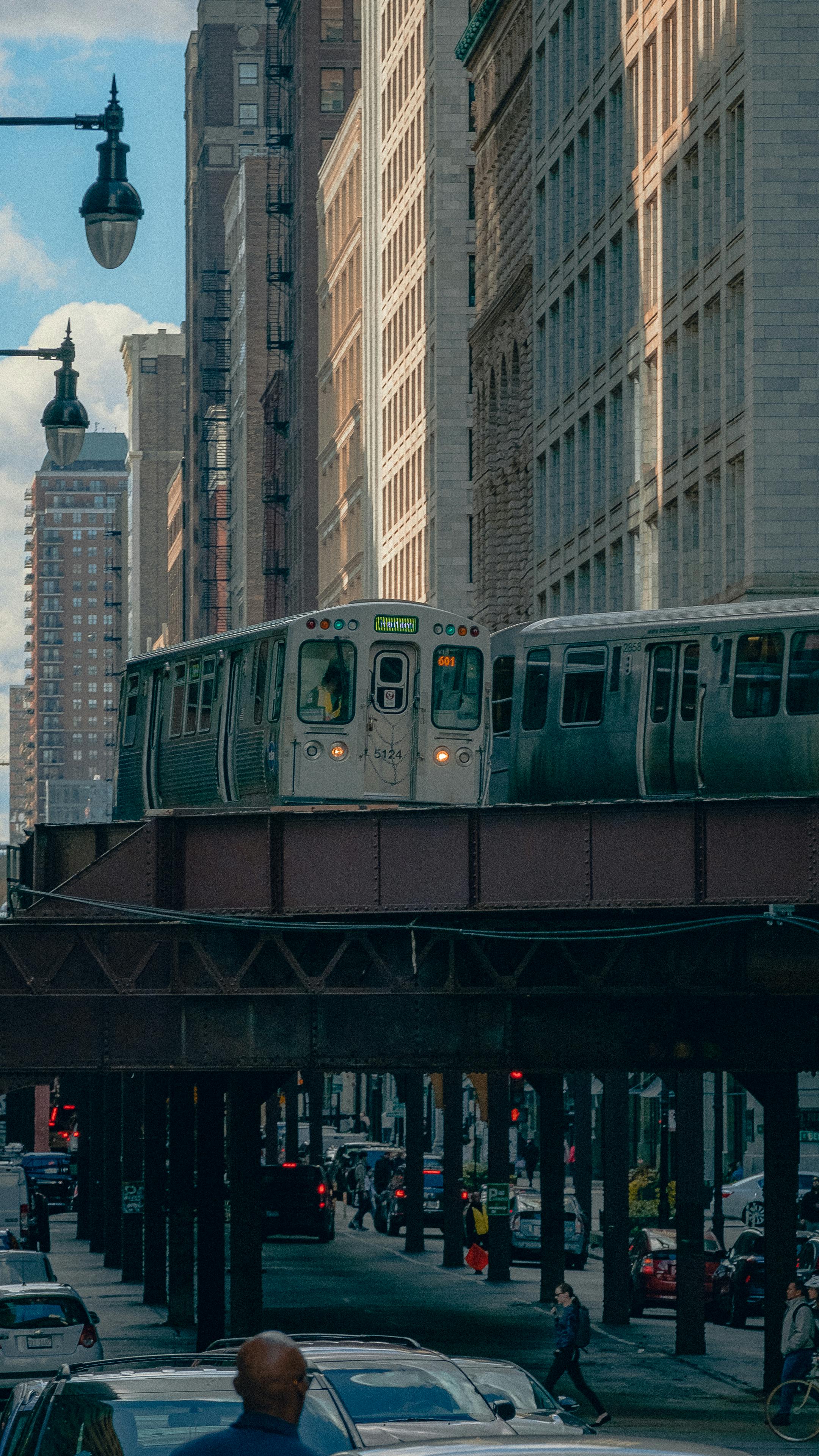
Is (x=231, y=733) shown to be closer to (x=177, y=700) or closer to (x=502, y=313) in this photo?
(x=177, y=700)

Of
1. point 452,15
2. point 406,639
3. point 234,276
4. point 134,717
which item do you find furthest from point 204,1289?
point 234,276

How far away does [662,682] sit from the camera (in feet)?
105

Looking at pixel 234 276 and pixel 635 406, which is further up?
pixel 234 276

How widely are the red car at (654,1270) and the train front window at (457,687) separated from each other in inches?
770

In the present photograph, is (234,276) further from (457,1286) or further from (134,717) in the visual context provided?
(134,717)

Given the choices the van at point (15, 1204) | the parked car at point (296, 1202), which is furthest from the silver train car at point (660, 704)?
the parked car at point (296, 1202)

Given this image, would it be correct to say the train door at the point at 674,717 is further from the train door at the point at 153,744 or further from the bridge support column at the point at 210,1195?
the bridge support column at the point at 210,1195

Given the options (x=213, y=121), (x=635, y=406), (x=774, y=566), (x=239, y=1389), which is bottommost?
(x=239, y=1389)

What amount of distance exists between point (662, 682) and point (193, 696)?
6.68m

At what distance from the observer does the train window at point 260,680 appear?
103ft

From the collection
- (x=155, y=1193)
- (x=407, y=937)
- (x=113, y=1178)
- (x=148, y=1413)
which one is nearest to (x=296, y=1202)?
(x=113, y=1178)

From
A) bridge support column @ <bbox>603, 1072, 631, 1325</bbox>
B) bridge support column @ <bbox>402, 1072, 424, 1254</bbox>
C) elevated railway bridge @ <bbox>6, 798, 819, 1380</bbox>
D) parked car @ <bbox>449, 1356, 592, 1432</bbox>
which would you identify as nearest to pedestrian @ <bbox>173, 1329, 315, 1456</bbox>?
parked car @ <bbox>449, 1356, 592, 1432</bbox>

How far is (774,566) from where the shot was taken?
154ft

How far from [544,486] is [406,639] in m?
38.5
